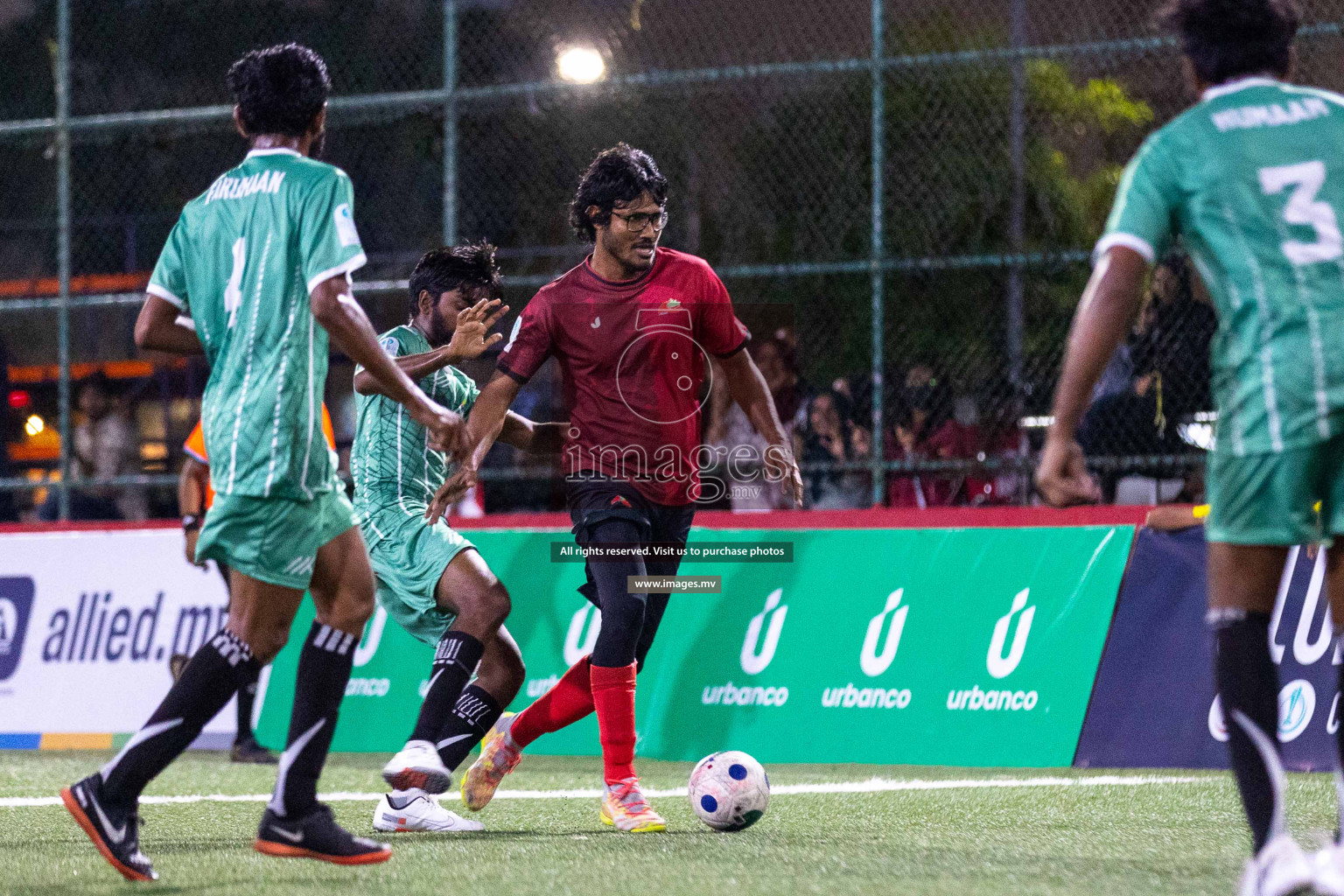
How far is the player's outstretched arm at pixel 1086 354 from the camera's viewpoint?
3.71 meters

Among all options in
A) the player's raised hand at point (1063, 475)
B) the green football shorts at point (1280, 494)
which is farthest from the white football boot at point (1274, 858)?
the player's raised hand at point (1063, 475)

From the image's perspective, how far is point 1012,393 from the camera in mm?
10320

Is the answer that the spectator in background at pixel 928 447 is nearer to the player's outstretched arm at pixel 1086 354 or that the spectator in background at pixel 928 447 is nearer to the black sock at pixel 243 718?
the black sock at pixel 243 718

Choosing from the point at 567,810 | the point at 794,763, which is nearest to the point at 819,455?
the point at 794,763

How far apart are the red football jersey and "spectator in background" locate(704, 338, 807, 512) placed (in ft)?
15.1

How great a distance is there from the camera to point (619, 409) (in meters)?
5.99

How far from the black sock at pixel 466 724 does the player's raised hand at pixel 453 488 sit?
0.69 meters

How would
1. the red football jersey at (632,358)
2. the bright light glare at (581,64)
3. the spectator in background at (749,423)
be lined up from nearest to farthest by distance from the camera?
the red football jersey at (632,358), the spectator in background at (749,423), the bright light glare at (581,64)

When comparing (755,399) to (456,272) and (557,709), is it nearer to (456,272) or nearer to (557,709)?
(456,272)

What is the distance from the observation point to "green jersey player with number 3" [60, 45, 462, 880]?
444 cm

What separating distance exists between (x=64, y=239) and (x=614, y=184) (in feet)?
24.5

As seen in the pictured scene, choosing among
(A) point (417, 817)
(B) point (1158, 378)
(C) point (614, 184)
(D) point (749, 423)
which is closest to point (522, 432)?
(C) point (614, 184)

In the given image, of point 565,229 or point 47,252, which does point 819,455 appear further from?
point 47,252

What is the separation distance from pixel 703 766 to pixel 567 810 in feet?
2.92
